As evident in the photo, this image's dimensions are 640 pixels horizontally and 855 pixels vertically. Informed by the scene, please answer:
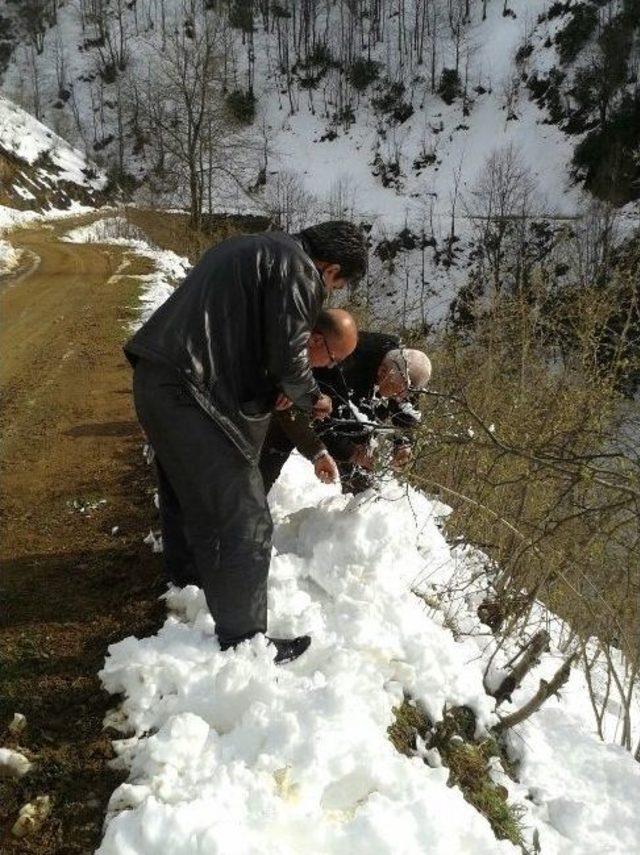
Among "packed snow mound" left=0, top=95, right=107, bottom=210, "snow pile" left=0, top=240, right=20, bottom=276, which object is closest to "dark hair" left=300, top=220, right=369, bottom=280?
"snow pile" left=0, top=240, right=20, bottom=276

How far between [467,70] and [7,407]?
40.7 metres

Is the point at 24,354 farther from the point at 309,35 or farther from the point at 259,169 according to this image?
the point at 309,35

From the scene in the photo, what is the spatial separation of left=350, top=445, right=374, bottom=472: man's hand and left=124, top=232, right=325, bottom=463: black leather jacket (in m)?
1.01

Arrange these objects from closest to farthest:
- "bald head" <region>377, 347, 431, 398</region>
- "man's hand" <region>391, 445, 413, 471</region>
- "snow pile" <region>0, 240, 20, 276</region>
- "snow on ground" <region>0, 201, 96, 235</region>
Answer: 1. "man's hand" <region>391, 445, 413, 471</region>
2. "bald head" <region>377, 347, 431, 398</region>
3. "snow pile" <region>0, 240, 20, 276</region>
4. "snow on ground" <region>0, 201, 96, 235</region>

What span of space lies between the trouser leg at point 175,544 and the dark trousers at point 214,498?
0.46 meters

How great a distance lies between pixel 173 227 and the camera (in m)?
20.2

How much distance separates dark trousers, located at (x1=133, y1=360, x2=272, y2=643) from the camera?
210cm

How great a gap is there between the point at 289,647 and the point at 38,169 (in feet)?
108

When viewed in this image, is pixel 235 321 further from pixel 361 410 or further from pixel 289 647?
pixel 361 410

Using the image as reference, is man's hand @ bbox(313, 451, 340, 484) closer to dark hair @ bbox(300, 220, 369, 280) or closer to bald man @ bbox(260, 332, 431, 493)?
bald man @ bbox(260, 332, 431, 493)

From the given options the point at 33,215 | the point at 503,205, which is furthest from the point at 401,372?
the point at 503,205

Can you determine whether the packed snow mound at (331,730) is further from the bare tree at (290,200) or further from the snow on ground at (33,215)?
the bare tree at (290,200)

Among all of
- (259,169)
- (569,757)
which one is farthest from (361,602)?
(259,169)

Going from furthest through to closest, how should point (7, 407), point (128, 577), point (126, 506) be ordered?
point (7, 407), point (126, 506), point (128, 577)
